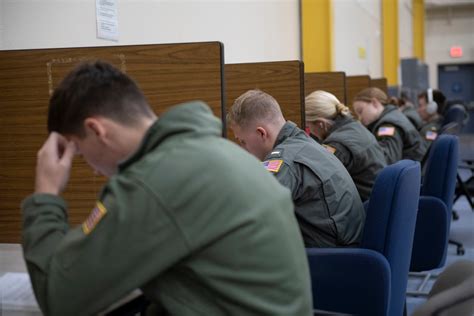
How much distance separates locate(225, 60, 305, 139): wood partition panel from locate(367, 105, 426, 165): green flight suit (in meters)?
1.70

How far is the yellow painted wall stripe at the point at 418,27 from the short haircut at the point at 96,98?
474 inches

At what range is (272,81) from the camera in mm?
2238

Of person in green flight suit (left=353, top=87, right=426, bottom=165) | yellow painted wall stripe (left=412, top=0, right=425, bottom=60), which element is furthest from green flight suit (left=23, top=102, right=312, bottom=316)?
yellow painted wall stripe (left=412, top=0, right=425, bottom=60)

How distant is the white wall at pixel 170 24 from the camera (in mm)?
2021

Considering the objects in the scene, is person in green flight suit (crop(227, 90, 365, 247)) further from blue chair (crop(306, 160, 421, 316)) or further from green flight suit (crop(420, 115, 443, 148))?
green flight suit (crop(420, 115, 443, 148))

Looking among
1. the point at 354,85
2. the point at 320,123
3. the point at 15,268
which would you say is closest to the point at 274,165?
the point at 15,268

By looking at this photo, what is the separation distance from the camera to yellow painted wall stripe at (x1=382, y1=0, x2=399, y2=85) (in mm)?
8570

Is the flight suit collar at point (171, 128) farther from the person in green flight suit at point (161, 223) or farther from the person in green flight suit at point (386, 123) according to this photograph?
the person in green flight suit at point (386, 123)

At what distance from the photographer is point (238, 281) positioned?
932 millimetres

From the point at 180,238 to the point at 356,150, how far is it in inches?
82.8

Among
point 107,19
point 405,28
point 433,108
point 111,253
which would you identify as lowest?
point 111,253

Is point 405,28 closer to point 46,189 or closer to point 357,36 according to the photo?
point 357,36

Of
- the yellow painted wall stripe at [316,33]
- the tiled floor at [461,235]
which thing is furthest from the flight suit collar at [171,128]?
the yellow painted wall stripe at [316,33]

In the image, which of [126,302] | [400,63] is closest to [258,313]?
[126,302]
